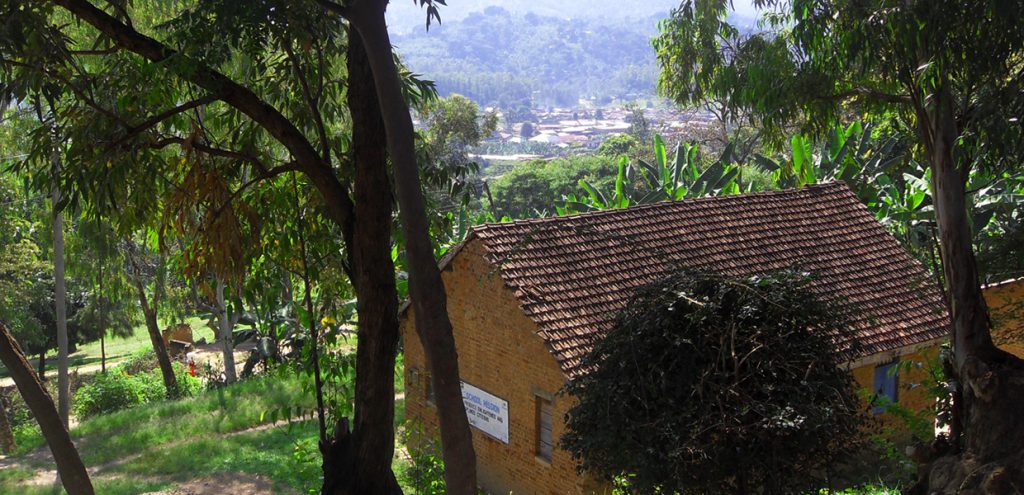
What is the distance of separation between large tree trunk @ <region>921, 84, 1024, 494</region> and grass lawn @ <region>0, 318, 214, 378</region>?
37.7 metres

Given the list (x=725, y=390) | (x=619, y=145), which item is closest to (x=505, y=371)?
(x=725, y=390)

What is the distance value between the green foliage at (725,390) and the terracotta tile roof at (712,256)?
4.82 metres

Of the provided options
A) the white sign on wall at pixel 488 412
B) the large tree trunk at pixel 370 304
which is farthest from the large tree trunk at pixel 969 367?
the white sign on wall at pixel 488 412

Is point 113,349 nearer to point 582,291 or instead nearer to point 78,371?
point 78,371

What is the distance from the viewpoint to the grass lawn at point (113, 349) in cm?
4291

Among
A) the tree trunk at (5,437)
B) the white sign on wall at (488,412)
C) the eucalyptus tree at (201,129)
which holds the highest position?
the eucalyptus tree at (201,129)

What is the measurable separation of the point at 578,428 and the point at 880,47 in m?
4.62

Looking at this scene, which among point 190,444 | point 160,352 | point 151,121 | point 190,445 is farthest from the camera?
point 160,352

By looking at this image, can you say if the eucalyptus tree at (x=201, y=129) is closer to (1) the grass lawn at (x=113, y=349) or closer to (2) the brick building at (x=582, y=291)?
(2) the brick building at (x=582, y=291)

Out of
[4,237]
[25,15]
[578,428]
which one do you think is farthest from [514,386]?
[4,237]

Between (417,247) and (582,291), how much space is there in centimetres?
783

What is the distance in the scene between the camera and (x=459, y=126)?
37875 millimetres

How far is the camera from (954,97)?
942cm

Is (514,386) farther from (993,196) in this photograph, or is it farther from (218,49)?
(993,196)
